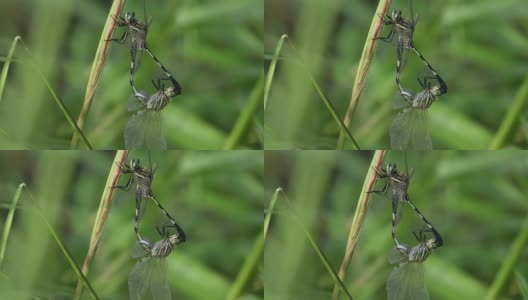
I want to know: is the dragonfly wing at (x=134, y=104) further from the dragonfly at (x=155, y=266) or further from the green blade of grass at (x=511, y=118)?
the green blade of grass at (x=511, y=118)

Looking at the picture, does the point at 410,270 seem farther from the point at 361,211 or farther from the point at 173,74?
the point at 173,74

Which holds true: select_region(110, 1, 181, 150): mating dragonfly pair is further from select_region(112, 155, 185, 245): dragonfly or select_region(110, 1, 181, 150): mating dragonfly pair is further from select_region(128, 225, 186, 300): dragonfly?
select_region(128, 225, 186, 300): dragonfly

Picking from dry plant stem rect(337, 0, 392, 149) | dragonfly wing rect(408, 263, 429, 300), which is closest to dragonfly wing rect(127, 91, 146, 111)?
dry plant stem rect(337, 0, 392, 149)

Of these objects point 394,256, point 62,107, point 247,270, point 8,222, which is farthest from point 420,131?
point 8,222

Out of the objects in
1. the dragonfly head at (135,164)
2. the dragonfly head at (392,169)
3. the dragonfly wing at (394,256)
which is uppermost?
the dragonfly head at (392,169)

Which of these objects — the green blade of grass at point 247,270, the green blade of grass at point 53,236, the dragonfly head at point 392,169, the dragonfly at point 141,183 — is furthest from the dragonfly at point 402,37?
the green blade of grass at point 53,236

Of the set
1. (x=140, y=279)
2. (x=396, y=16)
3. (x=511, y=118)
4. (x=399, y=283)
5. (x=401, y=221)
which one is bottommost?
Answer: (x=140, y=279)
